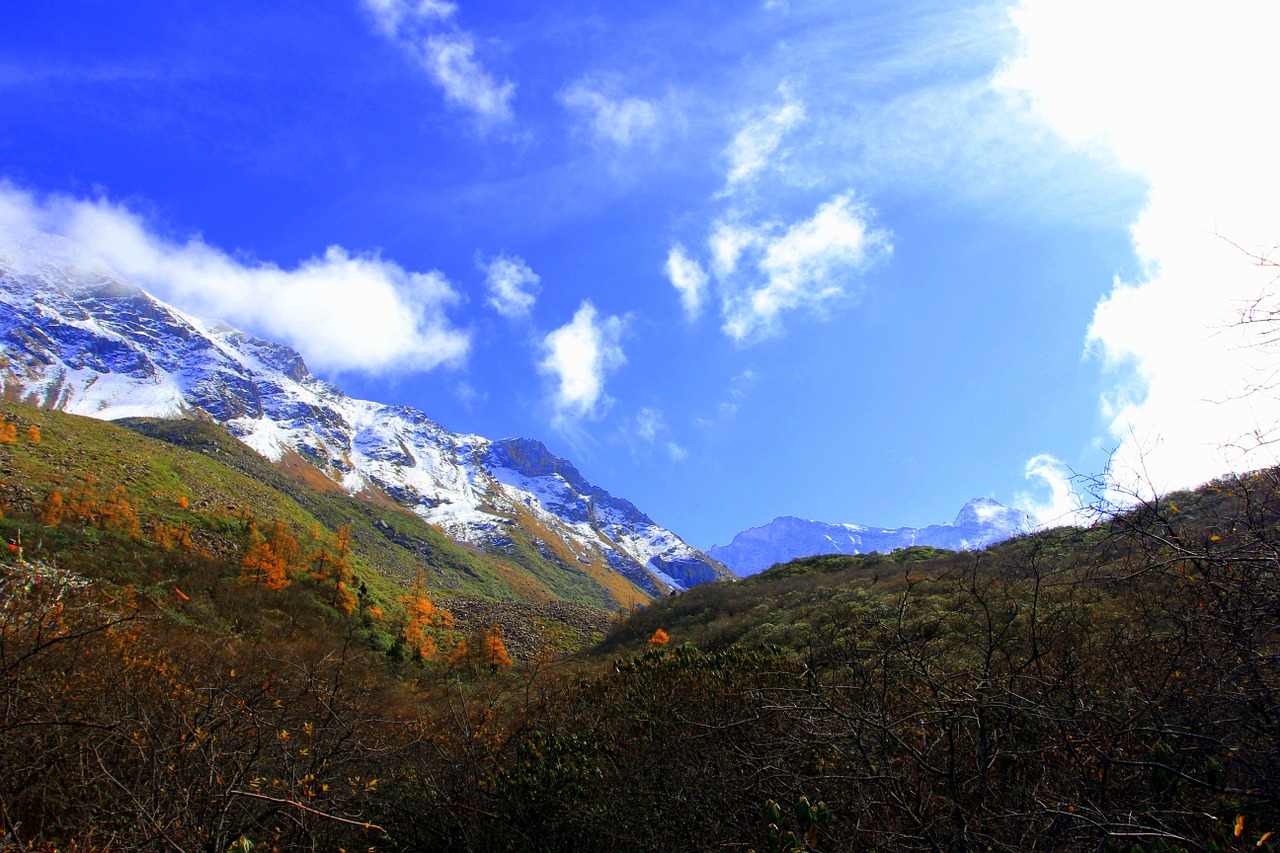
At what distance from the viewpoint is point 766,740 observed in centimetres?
493

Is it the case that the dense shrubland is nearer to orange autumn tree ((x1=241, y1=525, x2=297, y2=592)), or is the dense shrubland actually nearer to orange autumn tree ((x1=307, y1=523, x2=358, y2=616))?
orange autumn tree ((x1=241, y1=525, x2=297, y2=592))

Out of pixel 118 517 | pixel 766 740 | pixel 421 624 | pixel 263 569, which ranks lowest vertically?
pixel 766 740

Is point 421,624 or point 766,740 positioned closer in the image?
point 766,740

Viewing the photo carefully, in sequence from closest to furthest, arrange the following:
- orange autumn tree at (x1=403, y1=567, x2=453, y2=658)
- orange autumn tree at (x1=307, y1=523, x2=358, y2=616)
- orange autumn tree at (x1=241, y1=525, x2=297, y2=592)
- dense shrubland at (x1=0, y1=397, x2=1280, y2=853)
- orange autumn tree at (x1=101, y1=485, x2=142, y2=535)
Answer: dense shrubland at (x1=0, y1=397, x2=1280, y2=853)
orange autumn tree at (x1=101, y1=485, x2=142, y2=535)
orange autumn tree at (x1=241, y1=525, x2=297, y2=592)
orange autumn tree at (x1=307, y1=523, x2=358, y2=616)
orange autumn tree at (x1=403, y1=567, x2=453, y2=658)

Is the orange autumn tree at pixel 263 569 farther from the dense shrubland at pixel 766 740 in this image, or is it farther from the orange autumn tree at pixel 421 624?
the dense shrubland at pixel 766 740

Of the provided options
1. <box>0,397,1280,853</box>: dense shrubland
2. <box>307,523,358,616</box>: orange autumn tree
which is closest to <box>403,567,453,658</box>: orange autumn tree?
<box>307,523,358,616</box>: orange autumn tree

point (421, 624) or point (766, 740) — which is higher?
point (421, 624)

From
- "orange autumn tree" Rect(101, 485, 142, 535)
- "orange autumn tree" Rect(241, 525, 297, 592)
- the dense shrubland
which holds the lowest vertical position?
the dense shrubland

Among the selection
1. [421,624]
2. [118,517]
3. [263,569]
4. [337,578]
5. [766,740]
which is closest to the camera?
[766,740]

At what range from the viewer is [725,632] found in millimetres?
21688

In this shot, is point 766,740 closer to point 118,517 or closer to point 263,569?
point 263,569

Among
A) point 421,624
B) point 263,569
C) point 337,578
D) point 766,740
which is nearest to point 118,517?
point 263,569

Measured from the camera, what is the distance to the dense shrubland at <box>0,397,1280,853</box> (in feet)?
10.3

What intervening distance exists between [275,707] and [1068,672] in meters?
7.27
